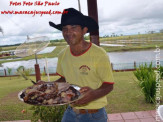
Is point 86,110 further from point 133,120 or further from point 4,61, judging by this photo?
point 133,120

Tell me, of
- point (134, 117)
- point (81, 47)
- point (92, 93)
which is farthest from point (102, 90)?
point (134, 117)

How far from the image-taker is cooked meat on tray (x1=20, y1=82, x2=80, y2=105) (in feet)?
4.56

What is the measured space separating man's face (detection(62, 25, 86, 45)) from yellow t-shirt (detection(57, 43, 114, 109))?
14 cm

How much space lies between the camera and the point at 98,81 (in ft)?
5.28

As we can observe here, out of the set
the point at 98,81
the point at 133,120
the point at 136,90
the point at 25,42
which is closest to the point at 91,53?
the point at 98,81

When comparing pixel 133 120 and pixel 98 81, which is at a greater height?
pixel 98 81

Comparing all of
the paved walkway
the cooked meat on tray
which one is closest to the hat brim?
the cooked meat on tray

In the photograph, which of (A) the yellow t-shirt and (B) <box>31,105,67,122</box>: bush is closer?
(A) the yellow t-shirt

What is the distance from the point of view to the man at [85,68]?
4.85 ft

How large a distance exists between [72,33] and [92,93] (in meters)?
0.51

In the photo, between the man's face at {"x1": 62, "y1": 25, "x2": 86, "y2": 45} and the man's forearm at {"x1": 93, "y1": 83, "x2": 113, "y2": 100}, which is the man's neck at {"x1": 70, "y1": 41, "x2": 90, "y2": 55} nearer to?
the man's face at {"x1": 62, "y1": 25, "x2": 86, "y2": 45}

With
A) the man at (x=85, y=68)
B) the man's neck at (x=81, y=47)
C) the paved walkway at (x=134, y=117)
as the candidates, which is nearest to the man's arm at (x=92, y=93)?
the man at (x=85, y=68)

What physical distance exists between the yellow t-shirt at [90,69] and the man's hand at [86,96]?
5.5 inches

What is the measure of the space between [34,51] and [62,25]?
1.57 feet
